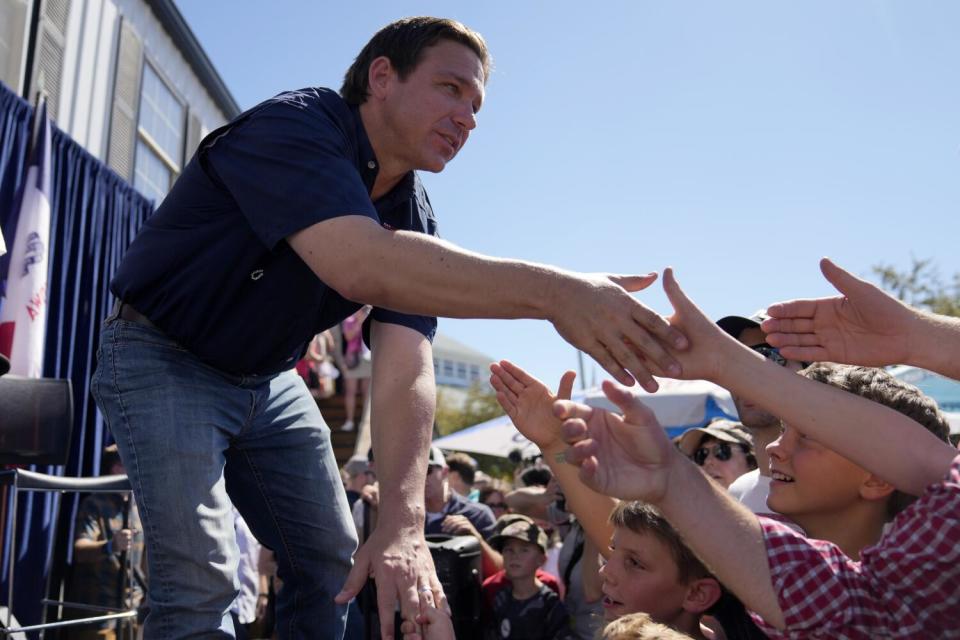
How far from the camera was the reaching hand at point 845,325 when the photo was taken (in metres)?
1.88

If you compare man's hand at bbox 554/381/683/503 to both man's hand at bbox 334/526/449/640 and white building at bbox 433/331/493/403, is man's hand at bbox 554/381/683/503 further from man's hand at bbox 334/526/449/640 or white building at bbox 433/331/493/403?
white building at bbox 433/331/493/403

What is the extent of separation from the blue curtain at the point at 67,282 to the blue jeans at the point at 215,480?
168 inches

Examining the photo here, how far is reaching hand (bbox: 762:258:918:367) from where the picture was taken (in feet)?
6.17

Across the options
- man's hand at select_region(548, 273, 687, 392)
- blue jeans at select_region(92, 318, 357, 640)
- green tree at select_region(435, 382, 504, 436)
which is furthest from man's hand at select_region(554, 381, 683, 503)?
green tree at select_region(435, 382, 504, 436)

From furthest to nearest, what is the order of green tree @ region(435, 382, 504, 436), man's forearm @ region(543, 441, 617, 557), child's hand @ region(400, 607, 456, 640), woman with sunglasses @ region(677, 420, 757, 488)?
green tree @ region(435, 382, 504, 436) → woman with sunglasses @ region(677, 420, 757, 488) → man's forearm @ region(543, 441, 617, 557) → child's hand @ region(400, 607, 456, 640)

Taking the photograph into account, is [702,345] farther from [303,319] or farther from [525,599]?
[525,599]

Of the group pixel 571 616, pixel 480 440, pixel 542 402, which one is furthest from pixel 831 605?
→ pixel 480 440

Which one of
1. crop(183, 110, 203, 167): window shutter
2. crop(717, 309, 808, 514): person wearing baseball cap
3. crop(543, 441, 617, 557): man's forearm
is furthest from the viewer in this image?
crop(183, 110, 203, 167): window shutter

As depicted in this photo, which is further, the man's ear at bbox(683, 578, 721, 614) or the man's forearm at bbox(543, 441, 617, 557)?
the man's forearm at bbox(543, 441, 617, 557)

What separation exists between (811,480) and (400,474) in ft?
3.20

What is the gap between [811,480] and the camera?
6.47ft

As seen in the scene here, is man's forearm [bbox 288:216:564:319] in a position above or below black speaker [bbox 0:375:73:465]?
above

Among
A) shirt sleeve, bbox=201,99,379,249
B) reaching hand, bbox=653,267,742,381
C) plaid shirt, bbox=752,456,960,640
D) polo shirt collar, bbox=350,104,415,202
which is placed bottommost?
plaid shirt, bbox=752,456,960,640

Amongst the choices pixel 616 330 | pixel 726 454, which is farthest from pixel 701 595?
pixel 726 454
